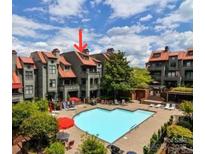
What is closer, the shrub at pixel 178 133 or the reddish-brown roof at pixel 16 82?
the shrub at pixel 178 133

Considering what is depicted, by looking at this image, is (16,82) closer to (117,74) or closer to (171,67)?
(117,74)

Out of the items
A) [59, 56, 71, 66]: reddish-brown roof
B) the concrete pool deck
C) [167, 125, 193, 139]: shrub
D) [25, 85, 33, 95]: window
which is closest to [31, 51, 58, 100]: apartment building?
[25, 85, 33, 95]: window

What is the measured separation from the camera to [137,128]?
19.5 m

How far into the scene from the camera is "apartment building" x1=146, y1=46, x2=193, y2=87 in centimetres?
3906

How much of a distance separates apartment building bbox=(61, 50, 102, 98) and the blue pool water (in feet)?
24.3

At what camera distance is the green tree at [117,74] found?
33987mm

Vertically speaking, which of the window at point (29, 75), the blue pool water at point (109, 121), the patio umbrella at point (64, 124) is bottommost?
the blue pool water at point (109, 121)

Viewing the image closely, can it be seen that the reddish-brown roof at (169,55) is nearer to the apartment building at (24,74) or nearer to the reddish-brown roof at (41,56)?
the reddish-brown roof at (41,56)

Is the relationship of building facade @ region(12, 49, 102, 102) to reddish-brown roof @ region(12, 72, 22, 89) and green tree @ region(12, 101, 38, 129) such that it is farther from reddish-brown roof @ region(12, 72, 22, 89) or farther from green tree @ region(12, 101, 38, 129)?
green tree @ region(12, 101, 38, 129)

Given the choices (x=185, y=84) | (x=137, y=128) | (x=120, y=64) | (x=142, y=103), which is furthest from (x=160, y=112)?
(x=185, y=84)

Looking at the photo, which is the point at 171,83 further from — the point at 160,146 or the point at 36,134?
the point at 36,134

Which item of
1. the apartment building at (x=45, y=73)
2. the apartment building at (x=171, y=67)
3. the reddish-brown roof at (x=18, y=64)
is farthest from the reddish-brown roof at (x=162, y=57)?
the reddish-brown roof at (x=18, y=64)

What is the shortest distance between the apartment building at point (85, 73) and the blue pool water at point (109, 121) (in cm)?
741

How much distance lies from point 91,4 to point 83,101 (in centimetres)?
2391
